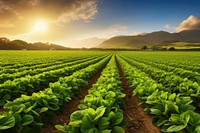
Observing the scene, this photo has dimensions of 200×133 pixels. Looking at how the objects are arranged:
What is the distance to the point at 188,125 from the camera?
4.00 meters

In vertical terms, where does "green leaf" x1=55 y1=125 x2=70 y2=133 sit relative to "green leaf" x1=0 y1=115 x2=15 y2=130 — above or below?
below

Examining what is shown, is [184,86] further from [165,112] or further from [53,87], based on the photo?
[53,87]

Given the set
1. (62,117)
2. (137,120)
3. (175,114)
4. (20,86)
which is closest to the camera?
(175,114)

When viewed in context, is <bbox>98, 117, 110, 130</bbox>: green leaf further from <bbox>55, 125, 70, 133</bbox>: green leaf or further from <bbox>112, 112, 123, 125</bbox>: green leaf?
<bbox>55, 125, 70, 133</bbox>: green leaf

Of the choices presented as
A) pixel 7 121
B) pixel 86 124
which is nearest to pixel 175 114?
pixel 86 124

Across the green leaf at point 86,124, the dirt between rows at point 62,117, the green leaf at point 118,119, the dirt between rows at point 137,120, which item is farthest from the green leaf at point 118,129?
the dirt between rows at point 62,117

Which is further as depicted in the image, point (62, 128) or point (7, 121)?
point (62, 128)

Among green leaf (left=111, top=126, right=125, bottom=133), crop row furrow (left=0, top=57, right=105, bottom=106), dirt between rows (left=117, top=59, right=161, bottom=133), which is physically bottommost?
dirt between rows (left=117, top=59, right=161, bottom=133)

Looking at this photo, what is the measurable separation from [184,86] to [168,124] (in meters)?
3.50

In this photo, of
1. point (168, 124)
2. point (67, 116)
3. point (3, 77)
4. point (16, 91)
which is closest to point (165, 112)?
point (168, 124)

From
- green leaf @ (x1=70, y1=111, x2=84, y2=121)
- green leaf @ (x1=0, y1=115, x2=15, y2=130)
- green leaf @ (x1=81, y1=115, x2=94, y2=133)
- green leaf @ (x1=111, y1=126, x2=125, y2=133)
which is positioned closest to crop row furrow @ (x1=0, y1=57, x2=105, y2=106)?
green leaf @ (x1=0, y1=115, x2=15, y2=130)

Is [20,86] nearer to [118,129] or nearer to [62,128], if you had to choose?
[62,128]

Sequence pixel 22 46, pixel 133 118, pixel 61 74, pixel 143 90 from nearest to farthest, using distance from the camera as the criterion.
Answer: pixel 133 118, pixel 143 90, pixel 61 74, pixel 22 46

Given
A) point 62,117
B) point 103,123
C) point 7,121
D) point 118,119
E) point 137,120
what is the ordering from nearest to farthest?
1. point 7,121
2. point 103,123
3. point 118,119
4. point 137,120
5. point 62,117
